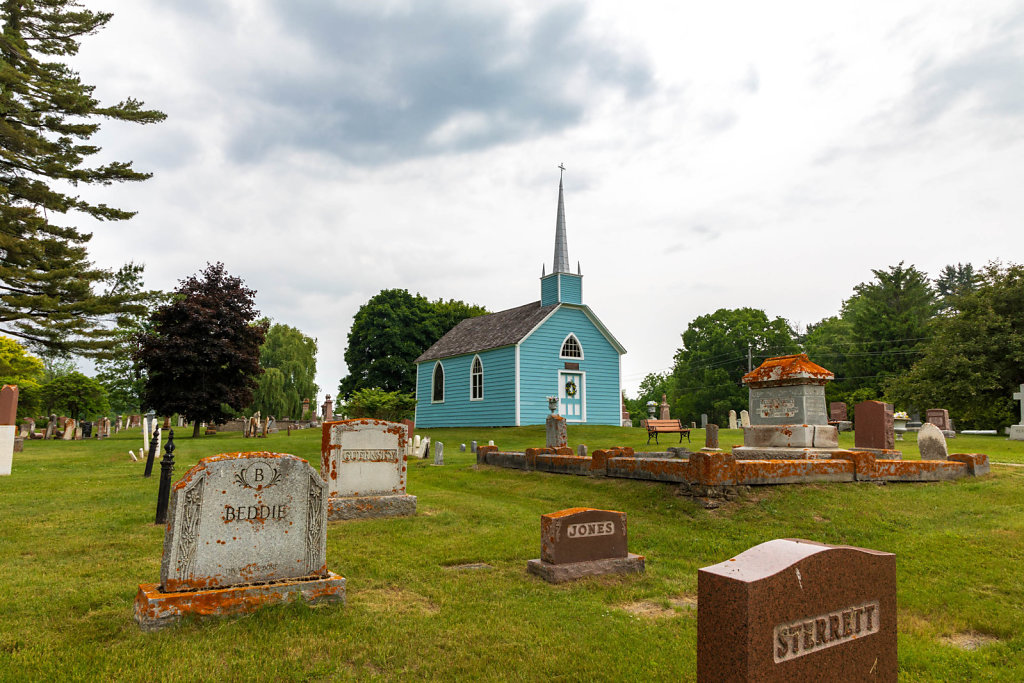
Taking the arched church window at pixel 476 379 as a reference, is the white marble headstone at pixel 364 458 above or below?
below

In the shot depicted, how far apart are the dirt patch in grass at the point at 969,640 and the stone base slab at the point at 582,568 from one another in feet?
9.45

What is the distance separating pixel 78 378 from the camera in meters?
44.6

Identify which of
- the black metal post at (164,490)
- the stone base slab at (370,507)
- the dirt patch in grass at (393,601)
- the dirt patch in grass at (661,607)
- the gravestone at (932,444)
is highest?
the gravestone at (932,444)

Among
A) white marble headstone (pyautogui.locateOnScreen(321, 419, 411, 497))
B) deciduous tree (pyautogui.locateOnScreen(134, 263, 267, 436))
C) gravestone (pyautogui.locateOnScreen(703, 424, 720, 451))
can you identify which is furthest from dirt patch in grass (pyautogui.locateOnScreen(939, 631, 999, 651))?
deciduous tree (pyautogui.locateOnScreen(134, 263, 267, 436))

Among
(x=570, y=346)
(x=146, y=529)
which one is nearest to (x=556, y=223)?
(x=570, y=346)

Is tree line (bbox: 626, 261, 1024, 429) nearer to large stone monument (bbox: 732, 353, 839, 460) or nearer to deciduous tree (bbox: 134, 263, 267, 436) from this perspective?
large stone monument (bbox: 732, 353, 839, 460)

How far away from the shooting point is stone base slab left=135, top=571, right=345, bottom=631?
4.55 metres

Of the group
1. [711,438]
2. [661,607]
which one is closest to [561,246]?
[711,438]

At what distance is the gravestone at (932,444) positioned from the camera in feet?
38.9

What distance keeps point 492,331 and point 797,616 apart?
101 ft

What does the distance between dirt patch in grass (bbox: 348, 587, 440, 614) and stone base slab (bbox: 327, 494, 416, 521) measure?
12.6 feet

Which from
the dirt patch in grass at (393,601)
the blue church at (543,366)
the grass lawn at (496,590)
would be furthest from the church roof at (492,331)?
the dirt patch in grass at (393,601)

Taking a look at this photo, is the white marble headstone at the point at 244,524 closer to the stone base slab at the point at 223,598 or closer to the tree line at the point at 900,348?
the stone base slab at the point at 223,598

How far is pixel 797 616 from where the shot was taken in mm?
2643
